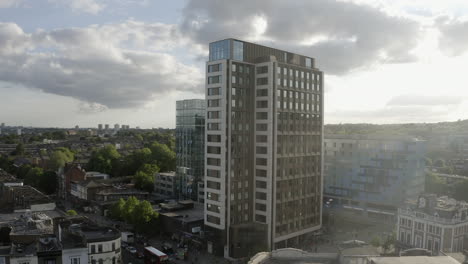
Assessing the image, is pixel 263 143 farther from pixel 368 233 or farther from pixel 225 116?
pixel 368 233

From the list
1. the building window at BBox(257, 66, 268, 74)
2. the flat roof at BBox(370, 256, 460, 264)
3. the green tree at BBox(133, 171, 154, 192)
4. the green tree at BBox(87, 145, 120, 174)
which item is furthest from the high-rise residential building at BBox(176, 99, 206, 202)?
the flat roof at BBox(370, 256, 460, 264)

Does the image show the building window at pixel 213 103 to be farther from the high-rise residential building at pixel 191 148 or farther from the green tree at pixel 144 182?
the green tree at pixel 144 182

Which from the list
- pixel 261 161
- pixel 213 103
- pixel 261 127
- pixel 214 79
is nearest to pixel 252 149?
pixel 261 161

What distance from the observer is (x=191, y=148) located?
107 meters

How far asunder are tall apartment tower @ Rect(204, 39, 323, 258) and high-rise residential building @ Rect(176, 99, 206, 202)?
34090 mm

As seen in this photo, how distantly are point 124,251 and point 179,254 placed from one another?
10783 mm

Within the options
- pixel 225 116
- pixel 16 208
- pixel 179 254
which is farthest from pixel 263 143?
pixel 16 208

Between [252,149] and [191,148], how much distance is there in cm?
3815

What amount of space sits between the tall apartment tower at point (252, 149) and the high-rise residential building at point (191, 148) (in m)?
34.1

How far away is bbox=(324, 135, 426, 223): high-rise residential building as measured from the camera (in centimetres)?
9319

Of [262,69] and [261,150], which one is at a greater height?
[262,69]

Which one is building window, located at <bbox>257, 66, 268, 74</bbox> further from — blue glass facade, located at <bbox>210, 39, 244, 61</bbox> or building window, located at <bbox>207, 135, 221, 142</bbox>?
building window, located at <bbox>207, 135, 221, 142</bbox>

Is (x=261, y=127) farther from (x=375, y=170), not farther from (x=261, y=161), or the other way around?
(x=375, y=170)

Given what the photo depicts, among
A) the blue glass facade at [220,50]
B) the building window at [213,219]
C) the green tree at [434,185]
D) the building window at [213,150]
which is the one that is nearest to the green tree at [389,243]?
the building window at [213,219]
